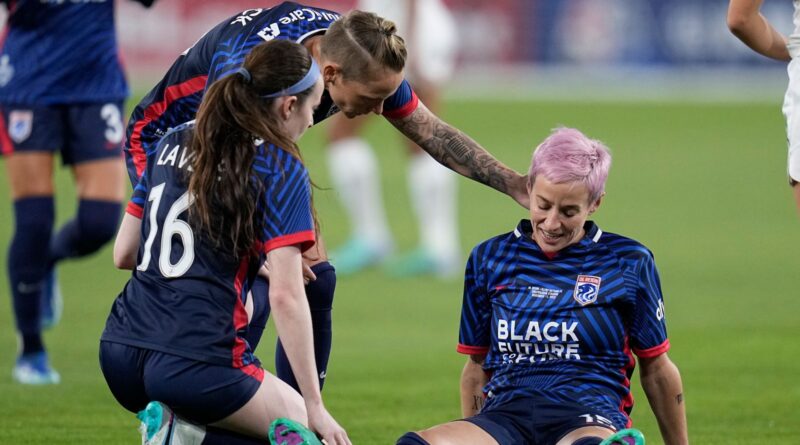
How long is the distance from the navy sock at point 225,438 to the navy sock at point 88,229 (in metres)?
3.08

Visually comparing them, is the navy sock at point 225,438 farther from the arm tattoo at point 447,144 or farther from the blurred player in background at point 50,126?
the blurred player in background at point 50,126

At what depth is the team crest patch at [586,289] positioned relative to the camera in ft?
14.1

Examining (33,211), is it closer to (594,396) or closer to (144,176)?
(144,176)

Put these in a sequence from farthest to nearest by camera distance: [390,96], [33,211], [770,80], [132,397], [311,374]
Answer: [770,80] < [33,211] < [390,96] < [132,397] < [311,374]

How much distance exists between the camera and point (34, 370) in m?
6.61

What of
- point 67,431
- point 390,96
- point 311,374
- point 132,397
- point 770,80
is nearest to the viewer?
point 311,374

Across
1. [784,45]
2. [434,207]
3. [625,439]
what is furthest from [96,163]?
[434,207]

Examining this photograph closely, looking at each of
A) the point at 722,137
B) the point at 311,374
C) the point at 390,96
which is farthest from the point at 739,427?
the point at 722,137

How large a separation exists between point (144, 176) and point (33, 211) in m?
2.71

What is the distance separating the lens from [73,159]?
691cm

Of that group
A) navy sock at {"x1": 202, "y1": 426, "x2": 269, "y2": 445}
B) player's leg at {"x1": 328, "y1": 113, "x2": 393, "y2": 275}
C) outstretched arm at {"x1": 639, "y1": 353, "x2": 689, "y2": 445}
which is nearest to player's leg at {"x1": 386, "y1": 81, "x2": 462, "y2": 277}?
player's leg at {"x1": 328, "y1": 113, "x2": 393, "y2": 275}

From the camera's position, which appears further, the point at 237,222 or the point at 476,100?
the point at 476,100

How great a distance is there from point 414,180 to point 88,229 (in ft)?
14.7

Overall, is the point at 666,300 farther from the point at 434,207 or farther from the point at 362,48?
the point at 362,48
